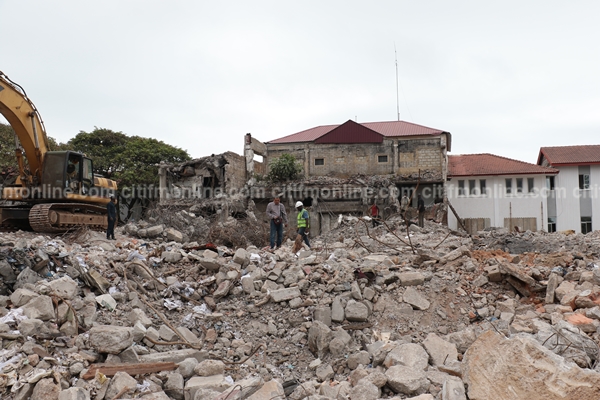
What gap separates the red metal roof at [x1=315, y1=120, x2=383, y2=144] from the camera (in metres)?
30.4

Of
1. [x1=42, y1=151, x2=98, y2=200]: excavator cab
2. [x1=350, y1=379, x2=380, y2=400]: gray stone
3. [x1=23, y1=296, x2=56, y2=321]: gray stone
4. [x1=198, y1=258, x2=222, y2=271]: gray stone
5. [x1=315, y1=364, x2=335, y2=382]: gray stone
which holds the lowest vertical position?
[x1=315, y1=364, x2=335, y2=382]: gray stone

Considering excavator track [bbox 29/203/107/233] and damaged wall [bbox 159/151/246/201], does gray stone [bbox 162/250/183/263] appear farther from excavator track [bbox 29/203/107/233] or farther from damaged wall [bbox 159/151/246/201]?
damaged wall [bbox 159/151/246/201]

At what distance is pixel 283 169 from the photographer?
2797cm

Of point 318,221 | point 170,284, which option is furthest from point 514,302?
point 318,221

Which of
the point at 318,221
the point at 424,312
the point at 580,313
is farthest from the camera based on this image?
the point at 318,221

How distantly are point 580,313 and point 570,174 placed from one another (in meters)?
23.8

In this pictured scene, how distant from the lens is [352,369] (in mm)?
5934

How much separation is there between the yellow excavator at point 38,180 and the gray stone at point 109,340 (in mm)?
7175

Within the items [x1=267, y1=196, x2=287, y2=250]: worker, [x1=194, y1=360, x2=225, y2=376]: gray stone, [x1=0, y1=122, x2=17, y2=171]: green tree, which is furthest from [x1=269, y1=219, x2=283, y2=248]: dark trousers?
[x1=0, y1=122, x2=17, y2=171]: green tree

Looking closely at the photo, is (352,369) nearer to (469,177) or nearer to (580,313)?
(580,313)

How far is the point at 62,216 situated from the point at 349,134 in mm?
20675

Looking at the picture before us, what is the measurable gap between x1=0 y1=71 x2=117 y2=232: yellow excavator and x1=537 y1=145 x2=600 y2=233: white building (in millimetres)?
23652

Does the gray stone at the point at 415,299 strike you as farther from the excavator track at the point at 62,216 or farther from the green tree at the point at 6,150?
the green tree at the point at 6,150

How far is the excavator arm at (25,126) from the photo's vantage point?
1148 cm
